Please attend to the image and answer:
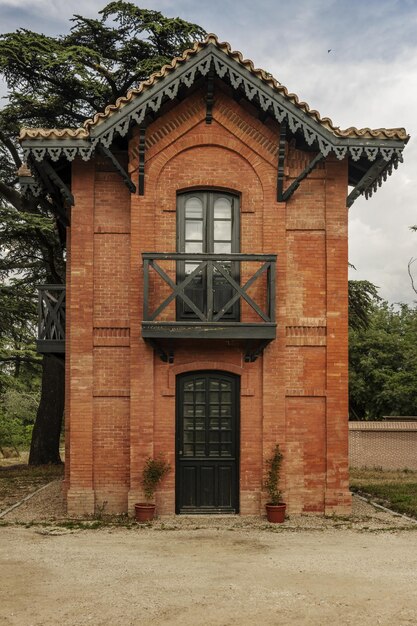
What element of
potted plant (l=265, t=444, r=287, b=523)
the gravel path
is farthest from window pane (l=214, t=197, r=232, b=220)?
the gravel path

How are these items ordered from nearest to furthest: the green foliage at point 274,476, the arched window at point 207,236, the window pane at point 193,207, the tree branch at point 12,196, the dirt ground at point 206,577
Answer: the dirt ground at point 206,577, the green foliage at point 274,476, the arched window at point 207,236, the window pane at point 193,207, the tree branch at point 12,196

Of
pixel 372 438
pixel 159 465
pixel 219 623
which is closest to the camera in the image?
pixel 219 623

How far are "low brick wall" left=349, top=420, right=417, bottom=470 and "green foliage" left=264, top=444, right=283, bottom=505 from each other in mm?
11181

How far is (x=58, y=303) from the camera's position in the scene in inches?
605

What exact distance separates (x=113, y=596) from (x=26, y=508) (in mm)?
6467

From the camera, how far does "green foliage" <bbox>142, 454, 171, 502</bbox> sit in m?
13.3

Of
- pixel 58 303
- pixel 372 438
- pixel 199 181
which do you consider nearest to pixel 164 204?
pixel 199 181

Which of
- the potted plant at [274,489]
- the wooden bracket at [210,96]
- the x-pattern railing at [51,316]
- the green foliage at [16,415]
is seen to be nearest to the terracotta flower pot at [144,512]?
the potted plant at [274,489]

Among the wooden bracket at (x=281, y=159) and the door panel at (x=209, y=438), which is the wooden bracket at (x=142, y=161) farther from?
the door panel at (x=209, y=438)

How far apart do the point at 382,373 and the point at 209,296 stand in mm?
22292

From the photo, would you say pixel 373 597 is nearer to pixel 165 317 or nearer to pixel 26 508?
pixel 165 317

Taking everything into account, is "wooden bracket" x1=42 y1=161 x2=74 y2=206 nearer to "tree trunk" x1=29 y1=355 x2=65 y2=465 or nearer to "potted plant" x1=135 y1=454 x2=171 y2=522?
"potted plant" x1=135 y1=454 x2=171 y2=522

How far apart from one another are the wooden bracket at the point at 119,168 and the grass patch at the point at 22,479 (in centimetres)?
685

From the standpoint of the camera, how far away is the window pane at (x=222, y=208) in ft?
46.2
